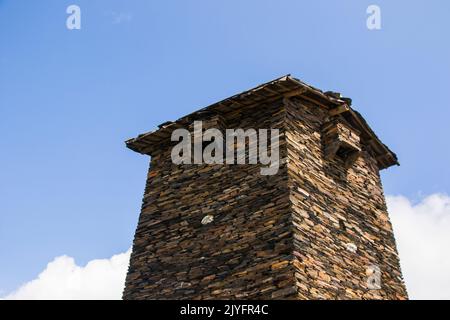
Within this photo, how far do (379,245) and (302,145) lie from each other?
241 centimetres

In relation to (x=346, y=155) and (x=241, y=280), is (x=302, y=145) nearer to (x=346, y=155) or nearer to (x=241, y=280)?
(x=346, y=155)

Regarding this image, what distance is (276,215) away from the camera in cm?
860

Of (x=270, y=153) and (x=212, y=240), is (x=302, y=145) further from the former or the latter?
(x=212, y=240)

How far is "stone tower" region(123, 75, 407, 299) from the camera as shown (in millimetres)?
8297

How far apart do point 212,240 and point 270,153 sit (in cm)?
186

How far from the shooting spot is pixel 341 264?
878 cm

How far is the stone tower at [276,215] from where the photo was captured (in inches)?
327

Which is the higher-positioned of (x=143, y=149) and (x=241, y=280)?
(x=143, y=149)

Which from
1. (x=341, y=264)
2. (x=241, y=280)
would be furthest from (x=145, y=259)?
(x=341, y=264)

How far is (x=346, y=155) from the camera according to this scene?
34.7 ft
